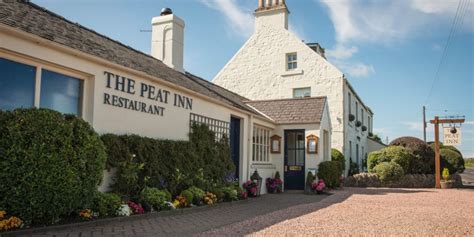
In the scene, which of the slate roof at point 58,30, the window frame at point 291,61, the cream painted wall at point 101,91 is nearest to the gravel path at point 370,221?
the cream painted wall at point 101,91

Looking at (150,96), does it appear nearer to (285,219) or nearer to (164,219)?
(164,219)

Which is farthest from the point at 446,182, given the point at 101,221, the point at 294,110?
the point at 101,221

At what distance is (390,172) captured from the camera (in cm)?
1920

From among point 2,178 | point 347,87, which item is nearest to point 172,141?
point 2,178

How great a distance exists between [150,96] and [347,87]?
1560cm

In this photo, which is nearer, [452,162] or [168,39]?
[168,39]

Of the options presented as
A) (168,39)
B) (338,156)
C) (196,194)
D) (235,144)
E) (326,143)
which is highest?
(168,39)

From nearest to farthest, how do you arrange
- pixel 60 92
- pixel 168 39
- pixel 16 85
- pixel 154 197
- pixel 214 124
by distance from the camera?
1. pixel 16 85
2. pixel 60 92
3. pixel 154 197
4. pixel 214 124
5. pixel 168 39

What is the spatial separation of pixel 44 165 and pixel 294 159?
12478 mm

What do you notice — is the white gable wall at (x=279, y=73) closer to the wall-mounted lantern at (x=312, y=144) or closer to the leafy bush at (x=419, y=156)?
the leafy bush at (x=419, y=156)

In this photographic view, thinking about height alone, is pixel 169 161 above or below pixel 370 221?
above

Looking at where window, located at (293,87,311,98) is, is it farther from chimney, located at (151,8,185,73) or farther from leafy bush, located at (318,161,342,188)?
chimney, located at (151,8,185,73)

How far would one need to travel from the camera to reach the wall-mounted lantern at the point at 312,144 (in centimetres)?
1616

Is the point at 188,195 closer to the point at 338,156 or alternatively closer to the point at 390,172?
the point at 338,156
